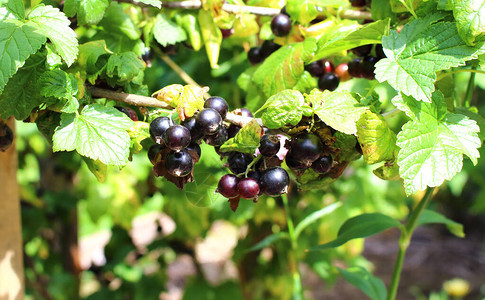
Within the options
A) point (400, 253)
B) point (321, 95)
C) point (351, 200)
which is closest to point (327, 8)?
point (321, 95)

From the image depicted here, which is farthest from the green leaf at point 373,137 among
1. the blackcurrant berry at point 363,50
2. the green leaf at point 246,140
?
the blackcurrant berry at point 363,50

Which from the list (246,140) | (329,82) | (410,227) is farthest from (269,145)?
(410,227)

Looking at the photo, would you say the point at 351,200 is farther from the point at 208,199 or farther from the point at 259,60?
the point at 208,199

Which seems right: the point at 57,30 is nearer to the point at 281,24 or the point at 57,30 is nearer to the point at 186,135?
the point at 186,135

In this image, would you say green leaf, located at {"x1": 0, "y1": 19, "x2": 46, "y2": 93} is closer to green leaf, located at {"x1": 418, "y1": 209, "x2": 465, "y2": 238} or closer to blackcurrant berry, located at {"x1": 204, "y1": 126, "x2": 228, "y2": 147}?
blackcurrant berry, located at {"x1": 204, "y1": 126, "x2": 228, "y2": 147}

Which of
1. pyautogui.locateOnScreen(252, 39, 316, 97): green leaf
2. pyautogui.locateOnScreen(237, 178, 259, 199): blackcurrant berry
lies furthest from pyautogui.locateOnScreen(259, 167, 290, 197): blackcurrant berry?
pyautogui.locateOnScreen(252, 39, 316, 97): green leaf

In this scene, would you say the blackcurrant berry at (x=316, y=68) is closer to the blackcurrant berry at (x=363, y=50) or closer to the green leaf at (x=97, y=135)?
the blackcurrant berry at (x=363, y=50)
